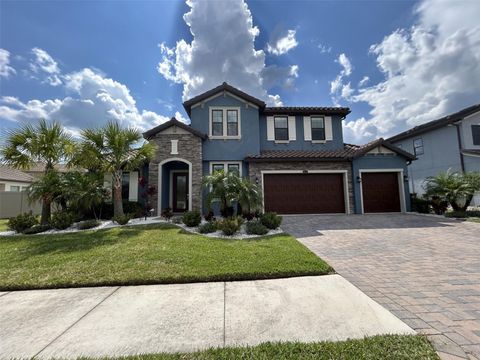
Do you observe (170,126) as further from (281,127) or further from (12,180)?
(12,180)

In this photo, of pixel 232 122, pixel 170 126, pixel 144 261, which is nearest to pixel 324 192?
pixel 232 122

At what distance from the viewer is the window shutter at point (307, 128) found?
47.6ft

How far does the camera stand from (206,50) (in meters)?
13.6

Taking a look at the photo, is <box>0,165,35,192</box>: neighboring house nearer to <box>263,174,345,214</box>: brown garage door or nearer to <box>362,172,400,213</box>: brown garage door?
<box>263,174,345,214</box>: brown garage door

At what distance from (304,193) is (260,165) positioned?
3198 millimetres

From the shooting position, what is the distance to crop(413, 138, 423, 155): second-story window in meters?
18.8

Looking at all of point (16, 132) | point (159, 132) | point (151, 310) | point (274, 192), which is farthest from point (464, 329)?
point (16, 132)

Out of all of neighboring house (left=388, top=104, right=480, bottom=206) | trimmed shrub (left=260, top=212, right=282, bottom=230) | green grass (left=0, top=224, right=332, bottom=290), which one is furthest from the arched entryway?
neighboring house (left=388, top=104, right=480, bottom=206)

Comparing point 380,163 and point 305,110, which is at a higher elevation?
point 305,110

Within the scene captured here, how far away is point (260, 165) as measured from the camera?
13.0 metres

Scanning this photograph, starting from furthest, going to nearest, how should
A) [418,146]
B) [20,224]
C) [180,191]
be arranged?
1. [418,146]
2. [180,191]
3. [20,224]

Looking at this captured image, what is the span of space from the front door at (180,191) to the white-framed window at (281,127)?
6762 mm

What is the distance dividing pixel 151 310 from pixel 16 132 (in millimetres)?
11302

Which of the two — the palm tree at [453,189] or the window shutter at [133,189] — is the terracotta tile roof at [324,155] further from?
the window shutter at [133,189]
